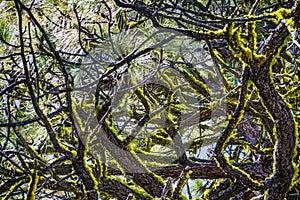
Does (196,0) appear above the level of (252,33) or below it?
above

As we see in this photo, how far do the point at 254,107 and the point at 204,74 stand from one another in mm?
388

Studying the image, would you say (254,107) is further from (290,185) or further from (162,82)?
(162,82)

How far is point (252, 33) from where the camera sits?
0.89m

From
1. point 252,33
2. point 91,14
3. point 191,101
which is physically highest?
point 91,14

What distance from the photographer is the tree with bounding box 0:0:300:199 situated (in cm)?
90

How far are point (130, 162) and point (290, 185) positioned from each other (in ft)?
1.41

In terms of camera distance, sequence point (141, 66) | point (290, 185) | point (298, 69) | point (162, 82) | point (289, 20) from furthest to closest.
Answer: point (162, 82), point (298, 69), point (141, 66), point (290, 185), point (289, 20)

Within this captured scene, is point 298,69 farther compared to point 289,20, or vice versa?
point 298,69

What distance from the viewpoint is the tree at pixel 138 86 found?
0.90 metres

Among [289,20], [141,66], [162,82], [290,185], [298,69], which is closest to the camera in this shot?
[289,20]

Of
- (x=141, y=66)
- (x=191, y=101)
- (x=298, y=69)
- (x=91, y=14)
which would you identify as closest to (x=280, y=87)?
(x=298, y=69)

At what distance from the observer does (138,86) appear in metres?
1.05

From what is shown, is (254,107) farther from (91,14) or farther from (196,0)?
(91,14)

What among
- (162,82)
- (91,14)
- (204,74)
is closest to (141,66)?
(91,14)
